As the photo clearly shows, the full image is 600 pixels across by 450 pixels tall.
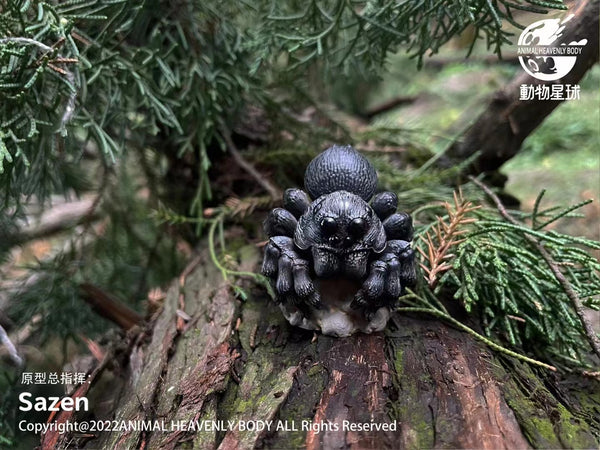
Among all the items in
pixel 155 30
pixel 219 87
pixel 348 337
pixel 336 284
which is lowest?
pixel 348 337

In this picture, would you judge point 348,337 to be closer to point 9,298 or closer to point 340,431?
point 340,431

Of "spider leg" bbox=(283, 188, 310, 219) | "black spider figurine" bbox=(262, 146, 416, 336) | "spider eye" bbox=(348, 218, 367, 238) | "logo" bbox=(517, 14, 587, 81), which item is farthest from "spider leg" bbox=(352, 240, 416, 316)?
"logo" bbox=(517, 14, 587, 81)

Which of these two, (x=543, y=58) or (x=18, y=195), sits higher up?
(x=543, y=58)

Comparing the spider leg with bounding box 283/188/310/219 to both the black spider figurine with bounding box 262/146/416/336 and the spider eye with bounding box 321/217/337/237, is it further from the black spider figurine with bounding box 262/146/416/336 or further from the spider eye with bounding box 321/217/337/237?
the spider eye with bounding box 321/217/337/237

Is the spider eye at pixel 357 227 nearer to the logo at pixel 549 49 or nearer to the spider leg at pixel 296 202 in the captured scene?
the spider leg at pixel 296 202

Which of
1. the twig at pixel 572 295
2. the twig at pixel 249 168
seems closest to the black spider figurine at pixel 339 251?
the twig at pixel 572 295

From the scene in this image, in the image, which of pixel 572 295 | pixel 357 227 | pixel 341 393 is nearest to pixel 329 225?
pixel 357 227

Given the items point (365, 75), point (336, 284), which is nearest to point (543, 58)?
point (365, 75)
